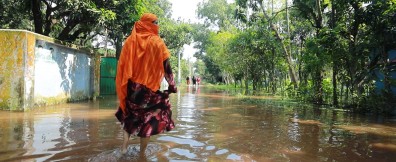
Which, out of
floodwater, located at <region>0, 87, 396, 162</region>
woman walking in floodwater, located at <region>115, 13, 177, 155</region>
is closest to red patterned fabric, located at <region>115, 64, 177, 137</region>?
woman walking in floodwater, located at <region>115, 13, 177, 155</region>

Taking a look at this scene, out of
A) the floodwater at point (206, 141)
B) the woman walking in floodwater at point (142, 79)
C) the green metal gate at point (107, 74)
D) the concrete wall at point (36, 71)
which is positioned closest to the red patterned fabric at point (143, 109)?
the woman walking in floodwater at point (142, 79)

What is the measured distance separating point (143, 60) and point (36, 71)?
6.82m

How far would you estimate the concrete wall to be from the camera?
339 inches

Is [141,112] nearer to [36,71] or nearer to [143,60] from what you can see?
[143,60]

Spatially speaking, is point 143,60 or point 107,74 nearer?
point 143,60

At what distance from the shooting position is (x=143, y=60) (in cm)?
394

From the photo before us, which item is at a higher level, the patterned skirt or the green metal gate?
the green metal gate

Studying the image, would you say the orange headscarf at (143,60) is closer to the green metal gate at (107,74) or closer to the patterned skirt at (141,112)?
the patterned skirt at (141,112)

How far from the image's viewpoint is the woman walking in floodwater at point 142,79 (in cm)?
393

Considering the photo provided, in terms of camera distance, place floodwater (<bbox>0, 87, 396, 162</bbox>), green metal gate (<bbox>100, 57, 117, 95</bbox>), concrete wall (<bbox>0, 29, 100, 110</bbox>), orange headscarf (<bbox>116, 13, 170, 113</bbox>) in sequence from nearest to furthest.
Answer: orange headscarf (<bbox>116, 13, 170, 113</bbox>)
floodwater (<bbox>0, 87, 396, 162</bbox>)
concrete wall (<bbox>0, 29, 100, 110</bbox>)
green metal gate (<bbox>100, 57, 117, 95</bbox>)

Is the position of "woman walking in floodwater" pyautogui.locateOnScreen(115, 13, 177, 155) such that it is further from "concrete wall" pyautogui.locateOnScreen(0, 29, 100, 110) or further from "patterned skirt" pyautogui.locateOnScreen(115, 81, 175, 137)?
"concrete wall" pyautogui.locateOnScreen(0, 29, 100, 110)

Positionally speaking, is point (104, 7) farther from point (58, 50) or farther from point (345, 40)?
point (345, 40)

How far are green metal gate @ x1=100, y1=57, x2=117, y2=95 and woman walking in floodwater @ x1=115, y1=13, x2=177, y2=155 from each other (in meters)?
13.2

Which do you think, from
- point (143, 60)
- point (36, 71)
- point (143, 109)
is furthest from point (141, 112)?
point (36, 71)
